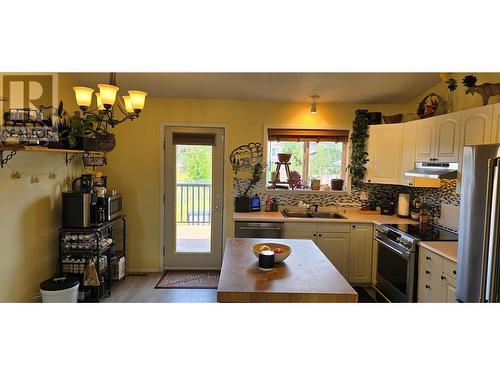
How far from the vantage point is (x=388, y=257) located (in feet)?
10.8

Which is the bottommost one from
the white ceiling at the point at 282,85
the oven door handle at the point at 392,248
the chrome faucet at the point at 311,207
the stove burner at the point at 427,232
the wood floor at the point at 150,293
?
the wood floor at the point at 150,293

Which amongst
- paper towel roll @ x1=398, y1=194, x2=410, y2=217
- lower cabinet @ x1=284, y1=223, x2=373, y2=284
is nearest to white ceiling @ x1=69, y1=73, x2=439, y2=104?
paper towel roll @ x1=398, y1=194, x2=410, y2=217

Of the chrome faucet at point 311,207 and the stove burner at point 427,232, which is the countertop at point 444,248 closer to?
the stove burner at point 427,232

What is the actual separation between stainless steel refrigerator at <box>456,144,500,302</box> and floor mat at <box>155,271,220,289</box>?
2648 millimetres

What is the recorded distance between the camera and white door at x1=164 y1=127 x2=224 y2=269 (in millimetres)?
4129

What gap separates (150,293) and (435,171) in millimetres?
3285

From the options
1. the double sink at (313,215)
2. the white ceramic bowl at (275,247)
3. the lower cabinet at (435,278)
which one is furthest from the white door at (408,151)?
the white ceramic bowl at (275,247)

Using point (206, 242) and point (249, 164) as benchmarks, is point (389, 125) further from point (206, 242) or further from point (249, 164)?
point (206, 242)

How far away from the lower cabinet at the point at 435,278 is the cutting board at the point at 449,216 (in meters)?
0.77

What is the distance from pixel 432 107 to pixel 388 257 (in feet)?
5.57

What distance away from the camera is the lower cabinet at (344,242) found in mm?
3680

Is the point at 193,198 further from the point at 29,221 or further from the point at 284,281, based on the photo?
the point at 284,281

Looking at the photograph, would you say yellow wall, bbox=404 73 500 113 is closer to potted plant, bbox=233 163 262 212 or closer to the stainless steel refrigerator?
the stainless steel refrigerator
